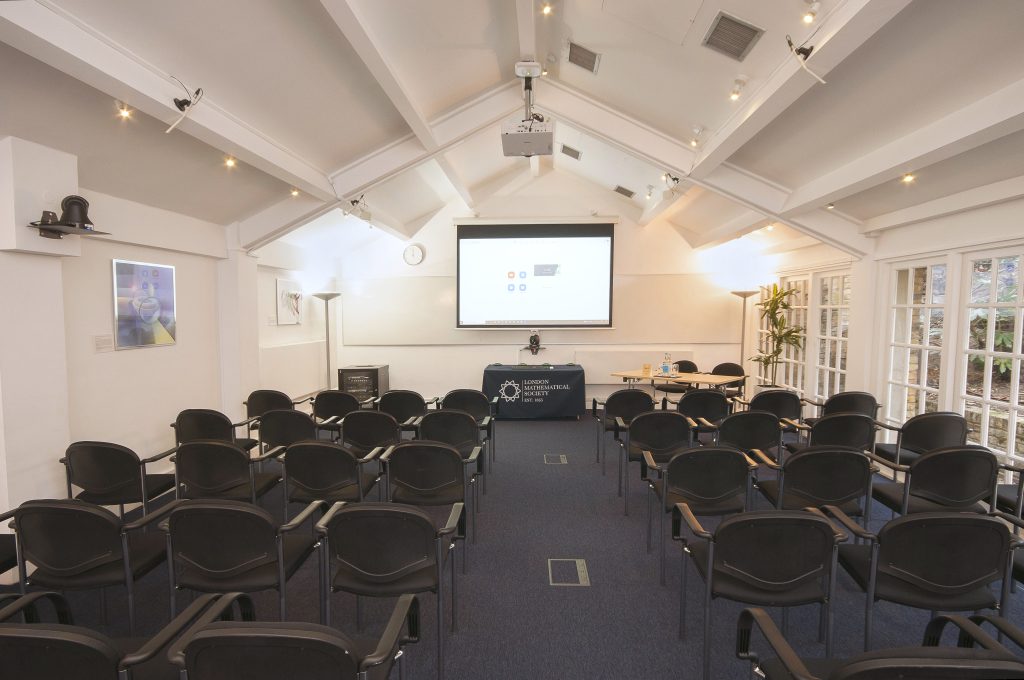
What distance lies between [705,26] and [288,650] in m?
4.33

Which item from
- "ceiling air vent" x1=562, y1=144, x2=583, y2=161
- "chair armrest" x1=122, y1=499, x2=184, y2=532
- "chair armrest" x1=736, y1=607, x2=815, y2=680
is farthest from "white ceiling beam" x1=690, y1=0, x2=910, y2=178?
"chair armrest" x1=122, y1=499, x2=184, y2=532

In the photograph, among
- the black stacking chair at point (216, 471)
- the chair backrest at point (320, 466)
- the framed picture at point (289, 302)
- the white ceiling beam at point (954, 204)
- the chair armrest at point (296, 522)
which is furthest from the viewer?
the framed picture at point (289, 302)

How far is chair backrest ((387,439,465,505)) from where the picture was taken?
3285mm

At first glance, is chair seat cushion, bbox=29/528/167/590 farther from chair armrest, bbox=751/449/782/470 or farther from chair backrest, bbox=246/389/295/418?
chair armrest, bbox=751/449/782/470

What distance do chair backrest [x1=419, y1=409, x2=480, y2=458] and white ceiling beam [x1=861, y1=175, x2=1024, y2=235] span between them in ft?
15.6

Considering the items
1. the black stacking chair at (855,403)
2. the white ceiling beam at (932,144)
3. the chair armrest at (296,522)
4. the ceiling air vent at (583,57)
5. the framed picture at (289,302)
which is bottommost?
the chair armrest at (296,522)

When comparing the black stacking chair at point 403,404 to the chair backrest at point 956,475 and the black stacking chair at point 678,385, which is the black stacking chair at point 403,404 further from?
the chair backrest at point 956,475

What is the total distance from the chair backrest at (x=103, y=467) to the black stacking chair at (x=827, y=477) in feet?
14.4

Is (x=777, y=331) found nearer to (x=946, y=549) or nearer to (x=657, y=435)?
(x=657, y=435)

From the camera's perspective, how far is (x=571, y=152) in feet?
26.2

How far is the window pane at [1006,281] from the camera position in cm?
412

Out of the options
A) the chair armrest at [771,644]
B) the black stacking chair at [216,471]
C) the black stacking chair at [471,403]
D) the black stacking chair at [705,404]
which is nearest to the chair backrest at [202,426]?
the black stacking chair at [216,471]

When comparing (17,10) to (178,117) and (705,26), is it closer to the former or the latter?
(178,117)

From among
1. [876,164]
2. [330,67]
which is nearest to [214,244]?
[330,67]
